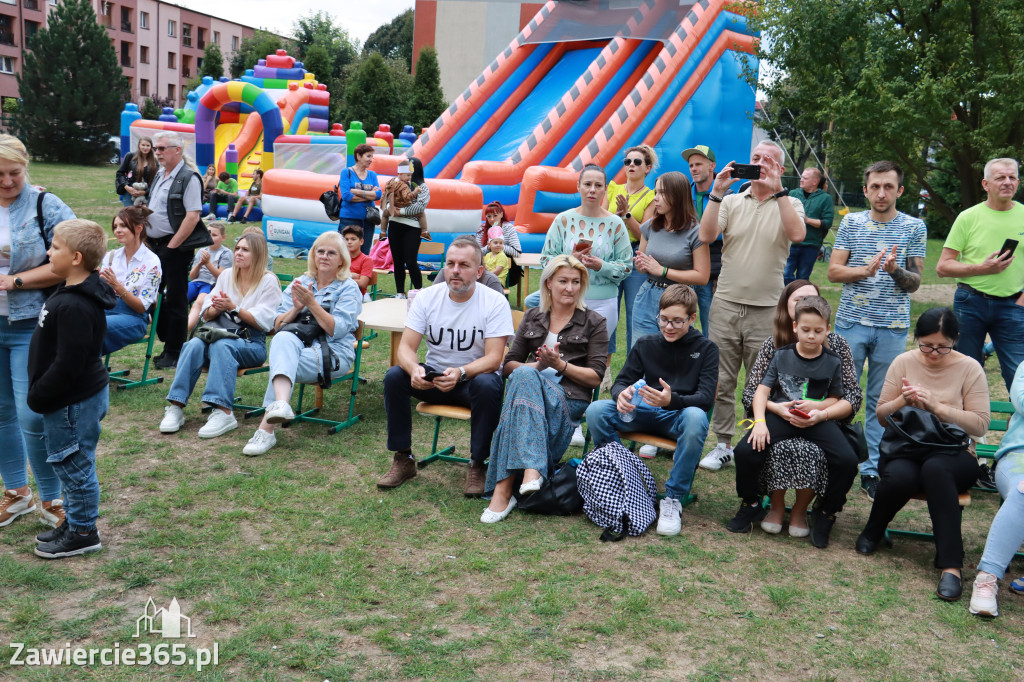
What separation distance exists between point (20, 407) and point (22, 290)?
1.78 feet

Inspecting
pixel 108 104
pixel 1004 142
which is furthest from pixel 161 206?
pixel 108 104

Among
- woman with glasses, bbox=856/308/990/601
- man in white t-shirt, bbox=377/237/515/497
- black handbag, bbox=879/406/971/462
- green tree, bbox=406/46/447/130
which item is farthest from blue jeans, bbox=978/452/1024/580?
green tree, bbox=406/46/447/130

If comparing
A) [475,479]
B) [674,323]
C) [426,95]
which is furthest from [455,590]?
[426,95]

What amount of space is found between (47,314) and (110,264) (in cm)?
293

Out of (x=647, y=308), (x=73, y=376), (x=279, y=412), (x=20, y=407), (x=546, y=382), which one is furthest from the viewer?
(x=647, y=308)

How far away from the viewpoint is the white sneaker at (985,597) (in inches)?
145

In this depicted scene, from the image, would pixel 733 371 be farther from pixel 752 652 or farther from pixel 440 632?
pixel 440 632

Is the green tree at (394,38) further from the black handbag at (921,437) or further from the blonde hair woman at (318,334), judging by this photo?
the black handbag at (921,437)

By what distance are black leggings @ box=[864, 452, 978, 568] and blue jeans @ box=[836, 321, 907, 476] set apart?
2.38 ft

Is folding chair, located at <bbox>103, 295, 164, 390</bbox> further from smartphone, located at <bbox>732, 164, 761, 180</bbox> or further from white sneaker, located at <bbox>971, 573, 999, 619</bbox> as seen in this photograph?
white sneaker, located at <bbox>971, 573, 999, 619</bbox>

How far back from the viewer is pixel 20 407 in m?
3.93

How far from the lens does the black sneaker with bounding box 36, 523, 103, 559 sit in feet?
12.7

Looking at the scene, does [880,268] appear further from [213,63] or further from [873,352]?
[213,63]

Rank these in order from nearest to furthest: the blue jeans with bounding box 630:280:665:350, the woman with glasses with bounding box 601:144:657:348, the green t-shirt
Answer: the green t-shirt, the blue jeans with bounding box 630:280:665:350, the woman with glasses with bounding box 601:144:657:348
